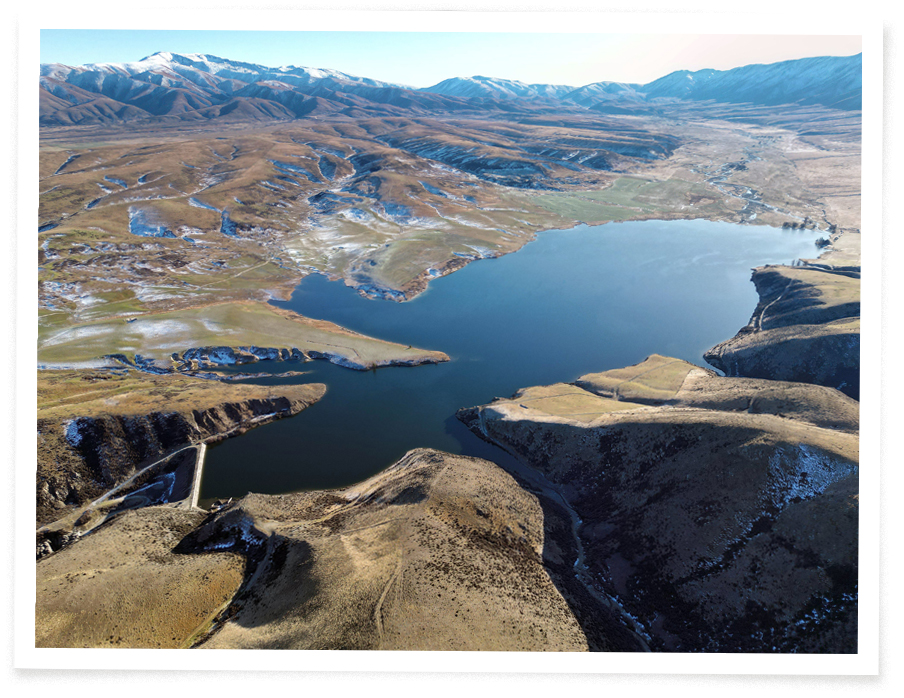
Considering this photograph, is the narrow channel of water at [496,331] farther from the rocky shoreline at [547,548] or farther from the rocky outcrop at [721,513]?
the rocky outcrop at [721,513]

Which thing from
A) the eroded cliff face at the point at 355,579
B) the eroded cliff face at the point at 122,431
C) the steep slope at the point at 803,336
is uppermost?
the steep slope at the point at 803,336

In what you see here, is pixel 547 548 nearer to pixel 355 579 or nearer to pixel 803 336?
pixel 355 579

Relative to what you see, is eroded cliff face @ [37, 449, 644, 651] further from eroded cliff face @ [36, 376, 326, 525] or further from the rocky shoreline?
eroded cliff face @ [36, 376, 326, 525]

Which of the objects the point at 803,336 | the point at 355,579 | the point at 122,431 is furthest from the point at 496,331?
the point at 355,579

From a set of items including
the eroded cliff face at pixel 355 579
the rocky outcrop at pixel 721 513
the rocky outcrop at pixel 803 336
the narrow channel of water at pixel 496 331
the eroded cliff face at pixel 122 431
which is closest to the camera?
the eroded cliff face at pixel 355 579

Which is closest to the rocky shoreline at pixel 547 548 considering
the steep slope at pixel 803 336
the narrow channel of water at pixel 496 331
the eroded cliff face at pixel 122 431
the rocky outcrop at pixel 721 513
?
the rocky outcrop at pixel 721 513

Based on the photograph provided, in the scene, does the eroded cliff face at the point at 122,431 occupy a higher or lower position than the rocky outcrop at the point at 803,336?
lower

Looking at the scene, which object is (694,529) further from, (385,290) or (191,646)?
(385,290)

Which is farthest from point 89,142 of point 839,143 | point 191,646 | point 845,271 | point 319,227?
point 839,143
